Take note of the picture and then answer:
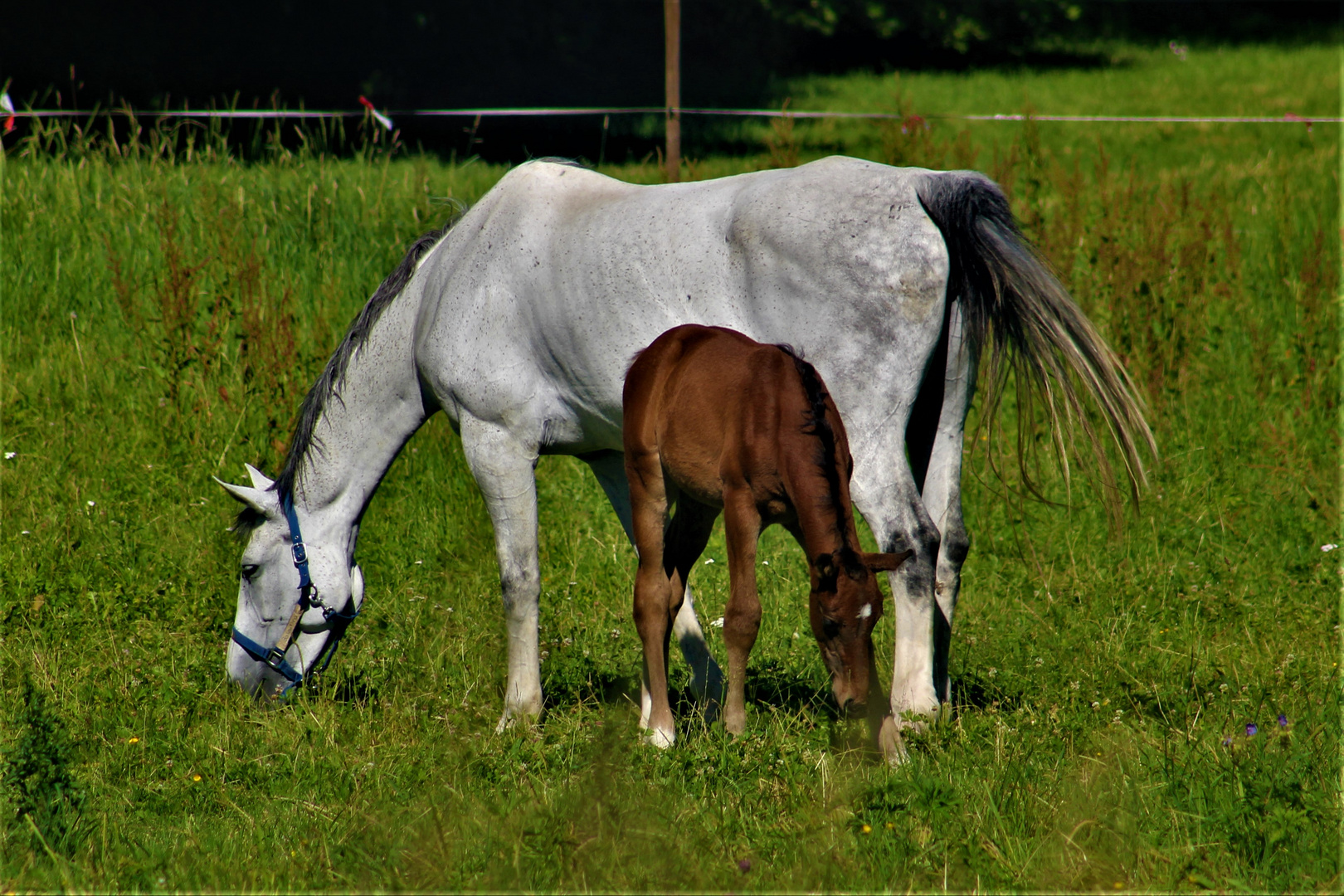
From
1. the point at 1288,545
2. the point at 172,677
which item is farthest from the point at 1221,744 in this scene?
the point at 172,677

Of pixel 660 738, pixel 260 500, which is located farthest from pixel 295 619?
pixel 660 738

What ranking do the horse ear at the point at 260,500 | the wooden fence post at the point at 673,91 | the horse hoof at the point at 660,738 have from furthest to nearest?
the wooden fence post at the point at 673,91, the horse ear at the point at 260,500, the horse hoof at the point at 660,738

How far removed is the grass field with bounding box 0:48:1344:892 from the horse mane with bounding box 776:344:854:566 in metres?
0.80

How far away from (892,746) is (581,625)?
6.50 ft

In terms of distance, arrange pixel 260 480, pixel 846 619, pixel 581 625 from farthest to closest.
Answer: pixel 581 625, pixel 260 480, pixel 846 619

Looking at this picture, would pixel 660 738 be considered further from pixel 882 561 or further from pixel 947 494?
pixel 947 494

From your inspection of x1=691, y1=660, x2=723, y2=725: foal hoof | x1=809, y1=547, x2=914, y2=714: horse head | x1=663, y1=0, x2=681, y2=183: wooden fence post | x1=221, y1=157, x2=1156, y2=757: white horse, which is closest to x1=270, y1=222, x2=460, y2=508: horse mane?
x1=221, y1=157, x2=1156, y2=757: white horse

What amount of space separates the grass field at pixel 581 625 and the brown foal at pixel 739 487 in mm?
496

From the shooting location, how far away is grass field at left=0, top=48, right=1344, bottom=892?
9.68ft

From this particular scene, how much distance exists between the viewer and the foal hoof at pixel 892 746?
10.9 feet

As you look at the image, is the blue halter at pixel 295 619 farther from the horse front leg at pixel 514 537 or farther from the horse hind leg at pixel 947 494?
the horse hind leg at pixel 947 494

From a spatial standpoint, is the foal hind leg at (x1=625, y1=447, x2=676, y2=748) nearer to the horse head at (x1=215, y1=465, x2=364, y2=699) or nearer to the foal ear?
the foal ear

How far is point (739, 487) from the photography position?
300cm

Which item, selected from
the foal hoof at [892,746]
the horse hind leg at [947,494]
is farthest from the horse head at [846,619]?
the horse hind leg at [947,494]
